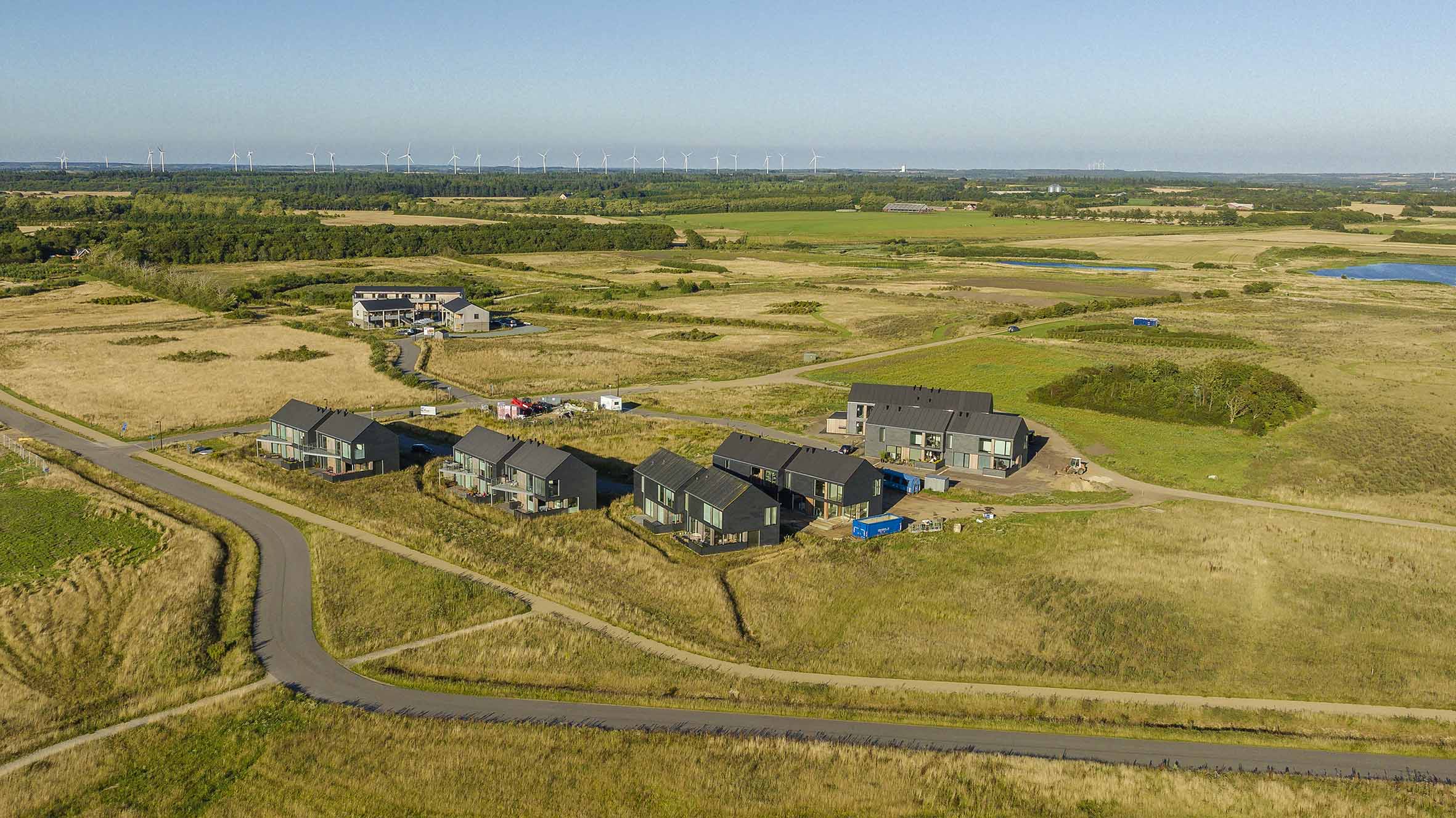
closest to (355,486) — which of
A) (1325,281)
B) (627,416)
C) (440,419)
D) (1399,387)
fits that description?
(440,419)

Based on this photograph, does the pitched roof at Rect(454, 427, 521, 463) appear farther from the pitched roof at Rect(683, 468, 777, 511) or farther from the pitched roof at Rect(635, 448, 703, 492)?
the pitched roof at Rect(683, 468, 777, 511)

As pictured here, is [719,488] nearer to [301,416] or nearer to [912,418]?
[912,418]

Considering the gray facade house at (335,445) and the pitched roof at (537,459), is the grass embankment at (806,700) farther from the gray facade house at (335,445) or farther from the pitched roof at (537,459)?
the gray facade house at (335,445)

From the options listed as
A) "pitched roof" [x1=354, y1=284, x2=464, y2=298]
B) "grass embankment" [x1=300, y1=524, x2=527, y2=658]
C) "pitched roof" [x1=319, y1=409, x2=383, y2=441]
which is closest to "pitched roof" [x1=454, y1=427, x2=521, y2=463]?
"pitched roof" [x1=319, y1=409, x2=383, y2=441]

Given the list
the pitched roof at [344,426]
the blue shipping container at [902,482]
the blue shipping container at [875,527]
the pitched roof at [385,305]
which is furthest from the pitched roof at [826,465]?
the pitched roof at [385,305]

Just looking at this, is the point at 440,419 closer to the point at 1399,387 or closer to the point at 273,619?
the point at 273,619
